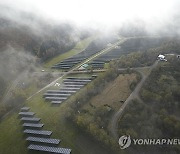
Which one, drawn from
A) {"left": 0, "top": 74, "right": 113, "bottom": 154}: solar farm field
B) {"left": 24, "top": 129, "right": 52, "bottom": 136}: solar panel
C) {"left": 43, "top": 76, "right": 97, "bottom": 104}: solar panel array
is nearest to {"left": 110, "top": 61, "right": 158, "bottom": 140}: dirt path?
{"left": 0, "top": 74, "right": 113, "bottom": 154}: solar farm field

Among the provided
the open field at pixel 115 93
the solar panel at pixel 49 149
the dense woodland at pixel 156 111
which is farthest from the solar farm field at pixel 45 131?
the dense woodland at pixel 156 111

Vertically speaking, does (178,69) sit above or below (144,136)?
above

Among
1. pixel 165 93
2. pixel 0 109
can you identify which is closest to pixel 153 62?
pixel 165 93

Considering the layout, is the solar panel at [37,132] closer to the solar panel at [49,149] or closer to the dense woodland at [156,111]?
the solar panel at [49,149]

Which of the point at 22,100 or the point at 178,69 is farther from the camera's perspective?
the point at 178,69

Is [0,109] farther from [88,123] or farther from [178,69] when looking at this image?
[178,69]

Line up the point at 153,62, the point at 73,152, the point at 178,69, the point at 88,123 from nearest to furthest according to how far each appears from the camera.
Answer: the point at 73,152 → the point at 88,123 → the point at 178,69 → the point at 153,62

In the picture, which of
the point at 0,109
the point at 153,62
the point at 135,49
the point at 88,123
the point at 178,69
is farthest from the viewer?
the point at 135,49

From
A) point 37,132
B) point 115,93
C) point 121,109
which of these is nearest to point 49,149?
point 37,132
